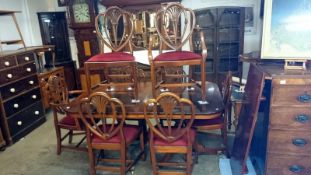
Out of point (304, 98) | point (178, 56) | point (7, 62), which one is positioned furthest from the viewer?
point (7, 62)

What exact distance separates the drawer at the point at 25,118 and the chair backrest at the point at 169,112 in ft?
6.92

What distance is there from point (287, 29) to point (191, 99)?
0.97 m

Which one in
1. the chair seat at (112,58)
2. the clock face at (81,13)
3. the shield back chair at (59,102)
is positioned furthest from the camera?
the clock face at (81,13)

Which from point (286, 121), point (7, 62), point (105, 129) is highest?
point (7, 62)

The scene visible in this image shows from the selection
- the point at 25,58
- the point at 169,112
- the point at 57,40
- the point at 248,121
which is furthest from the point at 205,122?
the point at 57,40

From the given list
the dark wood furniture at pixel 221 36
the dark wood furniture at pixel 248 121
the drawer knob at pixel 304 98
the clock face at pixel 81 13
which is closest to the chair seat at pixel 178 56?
the dark wood furniture at pixel 248 121

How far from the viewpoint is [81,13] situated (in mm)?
4273

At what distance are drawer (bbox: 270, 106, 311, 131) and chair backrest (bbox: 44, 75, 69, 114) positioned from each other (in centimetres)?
203

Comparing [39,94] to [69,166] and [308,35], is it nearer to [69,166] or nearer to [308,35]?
[69,166]

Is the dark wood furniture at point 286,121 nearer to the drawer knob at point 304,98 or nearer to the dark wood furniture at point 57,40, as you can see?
the drawer knob at point 304,98

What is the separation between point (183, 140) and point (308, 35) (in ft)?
4.20

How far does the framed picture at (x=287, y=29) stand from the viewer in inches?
68.7

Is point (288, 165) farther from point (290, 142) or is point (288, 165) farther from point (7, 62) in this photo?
point (7, 62)

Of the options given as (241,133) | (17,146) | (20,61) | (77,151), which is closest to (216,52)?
(241,133)
